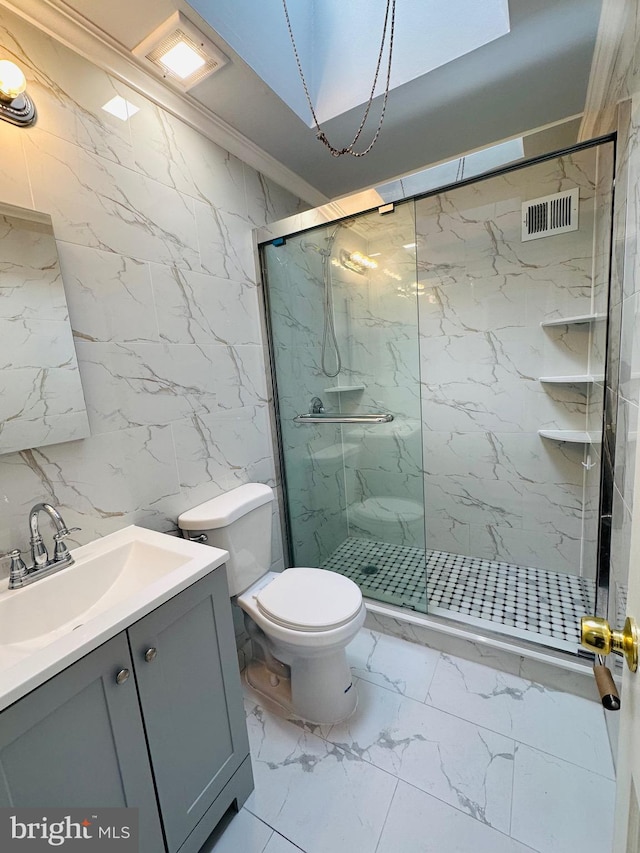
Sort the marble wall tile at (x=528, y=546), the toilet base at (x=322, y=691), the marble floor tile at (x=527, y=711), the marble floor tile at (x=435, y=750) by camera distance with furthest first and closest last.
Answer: the marble wall tile at (x=528, y=546)
the toilet base at (x=322, y=691)
the marble floor tile at (x=527, y=711)
the marble floor tile at (x=435, y=750)

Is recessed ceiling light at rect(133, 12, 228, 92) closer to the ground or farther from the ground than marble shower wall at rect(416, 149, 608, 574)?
farther from the ground

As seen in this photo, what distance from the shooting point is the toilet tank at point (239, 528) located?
54.9 inches

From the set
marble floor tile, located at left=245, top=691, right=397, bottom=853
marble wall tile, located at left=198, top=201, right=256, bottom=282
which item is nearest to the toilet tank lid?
marble floor tile, located at left=245, top=691, right=397, bottom=853

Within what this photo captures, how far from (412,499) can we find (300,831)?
141 centimetres

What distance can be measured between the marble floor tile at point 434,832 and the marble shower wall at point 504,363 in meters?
1.41

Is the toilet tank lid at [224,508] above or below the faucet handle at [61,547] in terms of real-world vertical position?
below

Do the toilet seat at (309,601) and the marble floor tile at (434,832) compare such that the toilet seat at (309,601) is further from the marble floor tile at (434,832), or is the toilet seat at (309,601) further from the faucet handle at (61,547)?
the faucet handle at (61,547)

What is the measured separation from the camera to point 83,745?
718 millimetres

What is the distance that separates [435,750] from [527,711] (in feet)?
1.31

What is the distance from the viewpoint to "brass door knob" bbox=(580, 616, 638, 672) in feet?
1.56

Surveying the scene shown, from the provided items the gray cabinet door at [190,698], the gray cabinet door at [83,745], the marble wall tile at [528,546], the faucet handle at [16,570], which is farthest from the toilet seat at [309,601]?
the marble wall tile at [528,546]

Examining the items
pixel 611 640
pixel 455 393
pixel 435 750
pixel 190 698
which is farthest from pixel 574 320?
pixel 190 698

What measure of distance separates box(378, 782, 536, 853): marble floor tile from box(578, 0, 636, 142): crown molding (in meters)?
2.20

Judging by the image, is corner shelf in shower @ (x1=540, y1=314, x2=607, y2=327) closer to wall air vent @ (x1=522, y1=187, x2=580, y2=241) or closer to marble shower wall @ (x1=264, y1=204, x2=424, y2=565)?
wall air vent @ (x1=522, y1=187, x2=580, y2=241)
